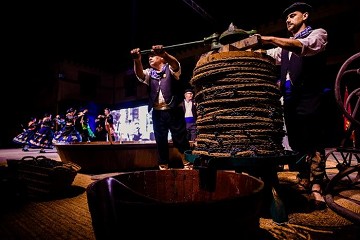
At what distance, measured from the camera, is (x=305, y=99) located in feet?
8.43

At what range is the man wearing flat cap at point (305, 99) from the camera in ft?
8.21

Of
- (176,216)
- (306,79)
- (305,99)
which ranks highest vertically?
(306,79)

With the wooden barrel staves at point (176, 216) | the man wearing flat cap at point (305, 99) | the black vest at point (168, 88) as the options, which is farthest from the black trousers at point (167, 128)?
the wooden barrel staves at point (176, 216)

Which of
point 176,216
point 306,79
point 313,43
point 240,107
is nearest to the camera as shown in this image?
point 176,216

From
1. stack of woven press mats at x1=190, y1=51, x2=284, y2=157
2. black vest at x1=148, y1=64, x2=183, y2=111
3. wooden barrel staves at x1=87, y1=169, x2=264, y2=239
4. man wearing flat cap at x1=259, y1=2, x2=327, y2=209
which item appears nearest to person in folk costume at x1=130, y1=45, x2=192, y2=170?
black vest at x1=148, y1=64, x2=183, y2=111

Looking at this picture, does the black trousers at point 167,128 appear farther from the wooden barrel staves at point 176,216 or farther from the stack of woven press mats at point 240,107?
the wooden barrel staves at point 176,216

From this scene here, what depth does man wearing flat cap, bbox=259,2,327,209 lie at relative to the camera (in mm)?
2504

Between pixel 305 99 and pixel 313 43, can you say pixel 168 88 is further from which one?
pixel 313 43

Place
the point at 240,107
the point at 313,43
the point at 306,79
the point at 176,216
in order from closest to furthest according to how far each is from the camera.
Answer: the point at 176,216, the point at 240,107, the point at 313,43, the point at 306,79

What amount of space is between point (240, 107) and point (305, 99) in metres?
1.37

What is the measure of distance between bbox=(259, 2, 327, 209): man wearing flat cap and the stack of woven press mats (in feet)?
3.20

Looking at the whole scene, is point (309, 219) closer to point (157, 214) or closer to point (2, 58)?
point (157, 214)

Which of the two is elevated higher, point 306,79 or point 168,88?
point 168,88

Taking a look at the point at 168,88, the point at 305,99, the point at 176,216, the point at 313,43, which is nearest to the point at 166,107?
the point at 168,88
